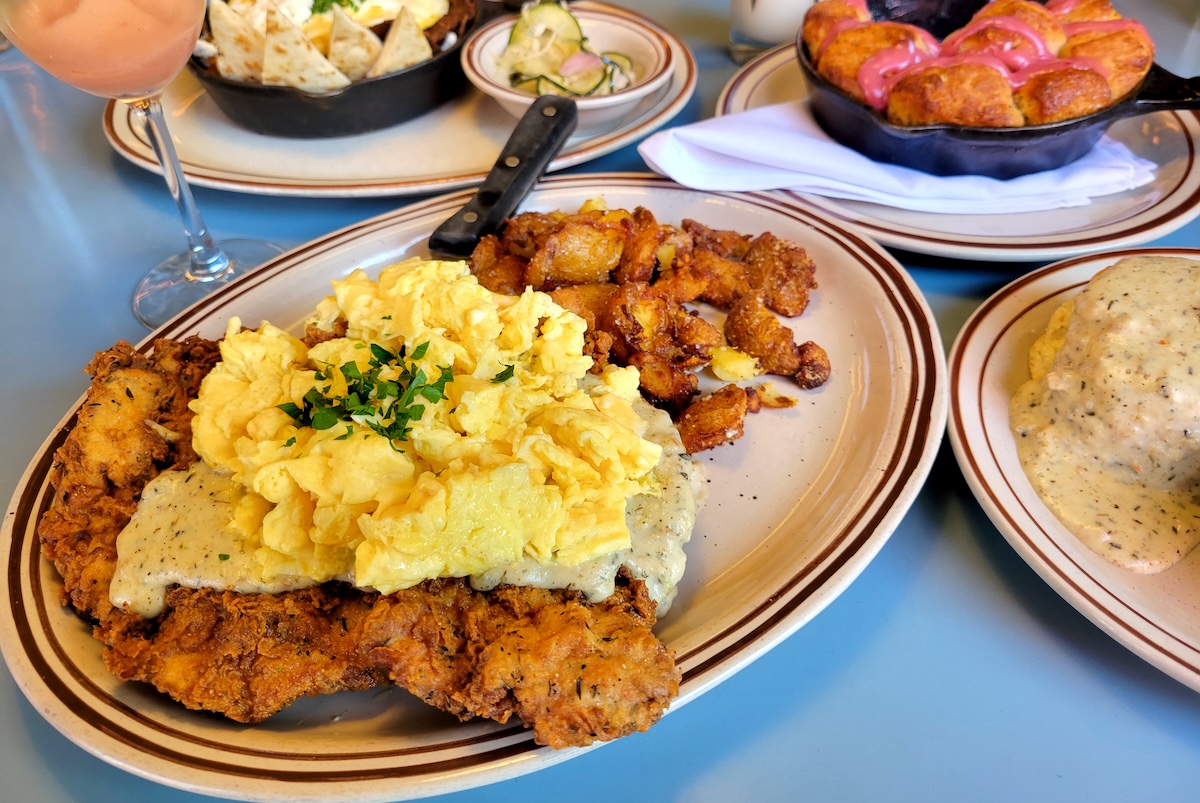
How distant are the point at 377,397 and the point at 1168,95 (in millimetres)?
2558

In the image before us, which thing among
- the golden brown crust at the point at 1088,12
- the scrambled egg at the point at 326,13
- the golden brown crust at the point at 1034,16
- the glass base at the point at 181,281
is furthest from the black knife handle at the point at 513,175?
the golden brown crust at the point at 1088,12

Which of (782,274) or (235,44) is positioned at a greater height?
(235,44)

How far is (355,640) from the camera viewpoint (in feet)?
4.62

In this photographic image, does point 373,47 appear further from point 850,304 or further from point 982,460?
point 982,460

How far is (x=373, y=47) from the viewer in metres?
3.05

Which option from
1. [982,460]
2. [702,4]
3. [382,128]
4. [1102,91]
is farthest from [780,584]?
[702,4]

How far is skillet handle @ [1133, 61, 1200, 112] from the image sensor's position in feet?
7.72

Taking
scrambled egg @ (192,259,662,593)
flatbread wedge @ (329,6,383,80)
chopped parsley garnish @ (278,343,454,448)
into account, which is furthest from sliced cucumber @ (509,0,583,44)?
chopped parsley garnish @ (278,343,454,448)

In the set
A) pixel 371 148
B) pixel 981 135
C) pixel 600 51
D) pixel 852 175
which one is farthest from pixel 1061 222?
pixel 371 148

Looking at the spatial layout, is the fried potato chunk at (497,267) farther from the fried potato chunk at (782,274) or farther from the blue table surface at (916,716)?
the blue table surface at (916,716)

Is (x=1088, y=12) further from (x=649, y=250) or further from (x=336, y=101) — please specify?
(x=336, y=101)

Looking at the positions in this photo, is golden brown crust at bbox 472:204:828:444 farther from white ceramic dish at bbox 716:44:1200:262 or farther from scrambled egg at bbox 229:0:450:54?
scrambled egg at bbox 229:0:450:54

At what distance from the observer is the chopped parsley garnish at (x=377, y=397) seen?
4.98ft

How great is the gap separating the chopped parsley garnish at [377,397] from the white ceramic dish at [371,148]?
127cm
